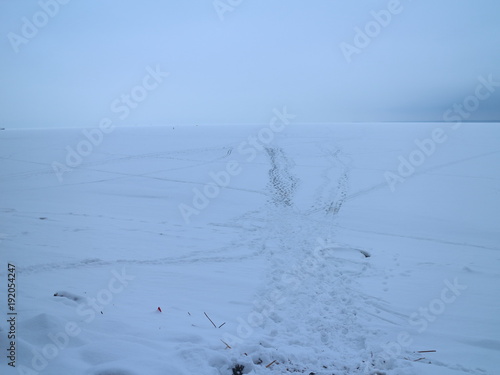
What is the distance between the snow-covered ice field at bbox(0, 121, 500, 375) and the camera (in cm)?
349

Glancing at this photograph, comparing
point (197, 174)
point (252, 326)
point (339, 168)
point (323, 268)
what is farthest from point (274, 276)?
point (339, 168)

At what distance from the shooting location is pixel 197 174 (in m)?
16.8

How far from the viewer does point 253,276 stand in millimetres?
5914

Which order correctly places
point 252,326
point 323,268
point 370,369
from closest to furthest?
point 370,369 → point 252,326 → point 323,268

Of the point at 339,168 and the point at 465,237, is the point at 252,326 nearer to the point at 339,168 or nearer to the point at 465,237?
the point at 465,237

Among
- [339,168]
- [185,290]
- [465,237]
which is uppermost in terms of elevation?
[339,168]

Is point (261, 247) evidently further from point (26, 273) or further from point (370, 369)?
point (26, 273)

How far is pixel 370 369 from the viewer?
3.58 meters

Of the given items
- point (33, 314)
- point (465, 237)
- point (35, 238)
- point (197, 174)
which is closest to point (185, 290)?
point (33, 314)

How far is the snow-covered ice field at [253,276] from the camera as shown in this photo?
11.4ft

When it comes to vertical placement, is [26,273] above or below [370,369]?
above

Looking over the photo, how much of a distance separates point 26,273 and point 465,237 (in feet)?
35.2

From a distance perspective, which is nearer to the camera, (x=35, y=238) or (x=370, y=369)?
(x=370, y=369)

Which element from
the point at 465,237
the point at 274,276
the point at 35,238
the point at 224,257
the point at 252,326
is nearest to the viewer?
the point at 252,326
